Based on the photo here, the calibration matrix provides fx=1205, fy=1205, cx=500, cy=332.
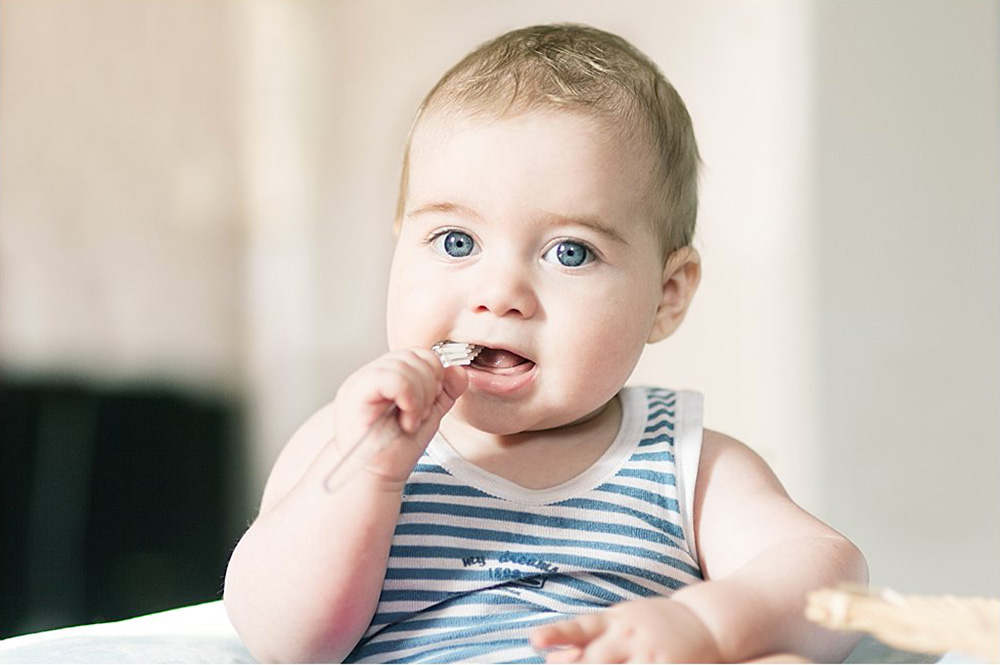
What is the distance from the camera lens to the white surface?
32.5 inches

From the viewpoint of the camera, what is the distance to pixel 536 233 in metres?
0.85

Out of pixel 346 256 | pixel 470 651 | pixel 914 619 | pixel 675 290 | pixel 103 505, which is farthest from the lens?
pixel 346 256

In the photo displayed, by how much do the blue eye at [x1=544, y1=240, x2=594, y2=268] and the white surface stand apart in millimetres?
364

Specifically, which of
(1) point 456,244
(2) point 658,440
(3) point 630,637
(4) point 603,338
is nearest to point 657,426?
(2) point 658,440

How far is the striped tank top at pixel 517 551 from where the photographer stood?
828 mm

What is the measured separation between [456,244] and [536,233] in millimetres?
62

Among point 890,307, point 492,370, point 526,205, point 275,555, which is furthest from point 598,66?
point 890,307

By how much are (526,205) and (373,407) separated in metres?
0.20

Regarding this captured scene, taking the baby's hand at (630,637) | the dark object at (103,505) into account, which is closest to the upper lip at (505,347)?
the baby's hand at (630,637)

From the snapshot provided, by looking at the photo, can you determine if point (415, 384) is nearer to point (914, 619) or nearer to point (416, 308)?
point (416, 308)

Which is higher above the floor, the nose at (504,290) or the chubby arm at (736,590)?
the nose at (504,290)

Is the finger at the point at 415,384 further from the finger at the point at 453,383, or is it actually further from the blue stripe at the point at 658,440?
the blue stripe at the point at 658,440

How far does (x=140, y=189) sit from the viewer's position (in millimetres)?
2674

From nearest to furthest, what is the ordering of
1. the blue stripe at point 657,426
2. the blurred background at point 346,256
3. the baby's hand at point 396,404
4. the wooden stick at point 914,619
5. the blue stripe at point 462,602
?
the wooden stick at point 914,619 → the baby's hand at point 396,404 → the blue stripe at point 462,602 → the blue stripe at point 657,426 → the blurred background at point 346,256
